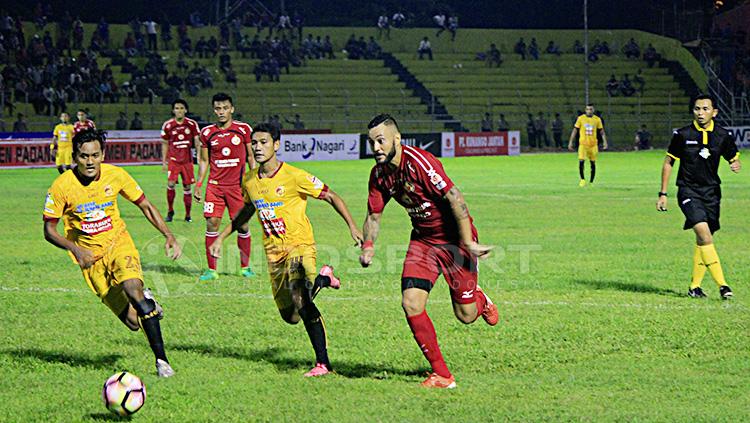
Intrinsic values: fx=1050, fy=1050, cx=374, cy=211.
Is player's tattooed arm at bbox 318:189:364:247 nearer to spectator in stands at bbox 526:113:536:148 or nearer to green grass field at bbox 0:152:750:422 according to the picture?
green grass field at bbox 0:152:750:422

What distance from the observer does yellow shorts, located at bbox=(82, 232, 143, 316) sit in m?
8.42

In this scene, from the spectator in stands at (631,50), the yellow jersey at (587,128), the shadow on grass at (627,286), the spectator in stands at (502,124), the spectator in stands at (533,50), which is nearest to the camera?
the shadow on grass at (627,286)

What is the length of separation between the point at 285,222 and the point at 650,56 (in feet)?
197

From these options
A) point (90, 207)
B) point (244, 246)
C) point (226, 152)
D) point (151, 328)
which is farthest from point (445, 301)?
point (90, 207)

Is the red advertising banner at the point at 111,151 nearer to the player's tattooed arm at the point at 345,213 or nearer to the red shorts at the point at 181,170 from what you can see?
the red shorts at the point at 181,170

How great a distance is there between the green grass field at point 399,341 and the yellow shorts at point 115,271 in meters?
0.61

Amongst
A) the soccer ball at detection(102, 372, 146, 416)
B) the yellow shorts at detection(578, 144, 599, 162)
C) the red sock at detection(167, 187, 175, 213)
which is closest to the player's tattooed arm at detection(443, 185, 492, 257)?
the soccer ball at detection(102, 372, 146, 416)

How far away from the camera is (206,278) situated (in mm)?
13656

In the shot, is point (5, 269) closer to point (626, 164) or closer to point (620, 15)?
point (626, 164)

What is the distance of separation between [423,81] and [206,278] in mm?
47090

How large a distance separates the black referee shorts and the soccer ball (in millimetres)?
7080

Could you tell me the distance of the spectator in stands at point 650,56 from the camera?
65.1 meters

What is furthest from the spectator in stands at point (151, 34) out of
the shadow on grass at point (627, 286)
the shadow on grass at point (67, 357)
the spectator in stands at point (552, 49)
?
the shadow on grass at point (67, 357)

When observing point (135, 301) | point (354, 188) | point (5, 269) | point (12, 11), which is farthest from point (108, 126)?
point (135, 301)
